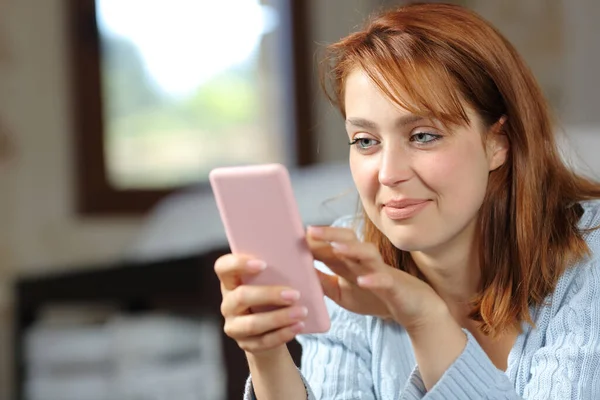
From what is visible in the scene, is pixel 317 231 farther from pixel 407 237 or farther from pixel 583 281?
pixel 583 281

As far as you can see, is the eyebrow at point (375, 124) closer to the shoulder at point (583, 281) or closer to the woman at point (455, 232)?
the woman at point (455, 232)

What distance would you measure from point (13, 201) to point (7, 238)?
0.14 m

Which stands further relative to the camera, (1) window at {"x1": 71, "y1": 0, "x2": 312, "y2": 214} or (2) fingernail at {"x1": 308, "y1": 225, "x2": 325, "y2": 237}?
(1) window at {"x1": 71, "y1": 0, "x2": 312, "y2": 214}

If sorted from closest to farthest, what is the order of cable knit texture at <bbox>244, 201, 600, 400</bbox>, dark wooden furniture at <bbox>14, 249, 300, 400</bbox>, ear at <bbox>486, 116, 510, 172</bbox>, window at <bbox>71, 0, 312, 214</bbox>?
cable knit texture at <bbox>244, 201, 600, 400</bbox>, ear at <bbox>486, 116, 510, 172</bbox>, dark wooden furniture at <bbox>14, 249, 300, 400</bbox>, window at <bbox>71, 0, 312, 214</bbox>

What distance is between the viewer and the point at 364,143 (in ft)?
3.68

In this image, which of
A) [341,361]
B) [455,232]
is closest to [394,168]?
[455,232]

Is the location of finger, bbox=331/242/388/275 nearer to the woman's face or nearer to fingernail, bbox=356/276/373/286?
fingernail, bbox=356/276/373/286

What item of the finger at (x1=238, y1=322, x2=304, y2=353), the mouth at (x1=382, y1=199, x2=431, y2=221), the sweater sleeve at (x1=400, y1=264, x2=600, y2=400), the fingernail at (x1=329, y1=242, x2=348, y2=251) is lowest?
the sweater sleeve at (x1=400, y1=264, x2=600, y2=400)

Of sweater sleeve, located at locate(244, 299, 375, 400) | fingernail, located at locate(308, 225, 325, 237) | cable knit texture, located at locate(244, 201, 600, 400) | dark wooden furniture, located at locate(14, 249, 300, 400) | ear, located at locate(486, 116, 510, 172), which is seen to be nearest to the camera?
fingernail, located at locate(308, 225, 325, 237)

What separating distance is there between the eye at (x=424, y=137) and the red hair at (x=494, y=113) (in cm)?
2

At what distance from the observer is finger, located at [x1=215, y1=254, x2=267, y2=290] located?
0.98 meters

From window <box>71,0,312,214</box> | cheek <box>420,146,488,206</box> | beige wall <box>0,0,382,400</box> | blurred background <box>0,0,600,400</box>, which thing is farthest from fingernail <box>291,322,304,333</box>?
window <box>71,0,312,214</box>

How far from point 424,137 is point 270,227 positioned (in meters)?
0.23

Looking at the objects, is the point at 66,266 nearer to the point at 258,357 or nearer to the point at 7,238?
the point at 7,238
